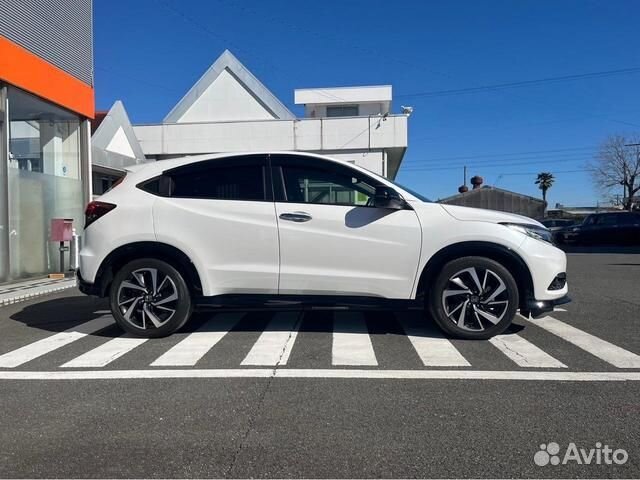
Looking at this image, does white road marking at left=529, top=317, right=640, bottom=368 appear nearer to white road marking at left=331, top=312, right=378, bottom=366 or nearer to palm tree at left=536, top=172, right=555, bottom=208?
white road marking at left=331, top=312, right=378, bottom=366

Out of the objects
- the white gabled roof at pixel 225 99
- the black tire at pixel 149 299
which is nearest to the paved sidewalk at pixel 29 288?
the black tire at pixel 149 299

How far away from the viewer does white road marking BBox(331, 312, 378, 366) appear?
480cm

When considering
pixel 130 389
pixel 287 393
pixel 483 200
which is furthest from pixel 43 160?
pixel 483 200

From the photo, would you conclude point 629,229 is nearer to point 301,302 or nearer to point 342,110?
point 342,110

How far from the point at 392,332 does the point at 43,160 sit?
31.3 ft

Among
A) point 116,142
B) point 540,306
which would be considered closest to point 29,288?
point 540,306

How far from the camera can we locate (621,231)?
23.2 m

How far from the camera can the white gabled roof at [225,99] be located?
25.7m

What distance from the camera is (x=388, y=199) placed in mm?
5199

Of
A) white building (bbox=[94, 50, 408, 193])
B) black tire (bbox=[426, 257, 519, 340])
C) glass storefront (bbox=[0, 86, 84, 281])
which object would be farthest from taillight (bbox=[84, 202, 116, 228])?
white building (bbox=[94, 50, 408, 193])

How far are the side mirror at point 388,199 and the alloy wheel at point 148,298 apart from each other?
2344 millimetres

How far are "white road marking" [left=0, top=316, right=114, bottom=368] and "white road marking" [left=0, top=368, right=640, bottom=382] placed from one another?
0.44 m

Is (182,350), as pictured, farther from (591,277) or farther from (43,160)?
(591,277)

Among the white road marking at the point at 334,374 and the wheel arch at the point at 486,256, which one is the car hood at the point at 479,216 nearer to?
the wheel arch at the point at 486,256
